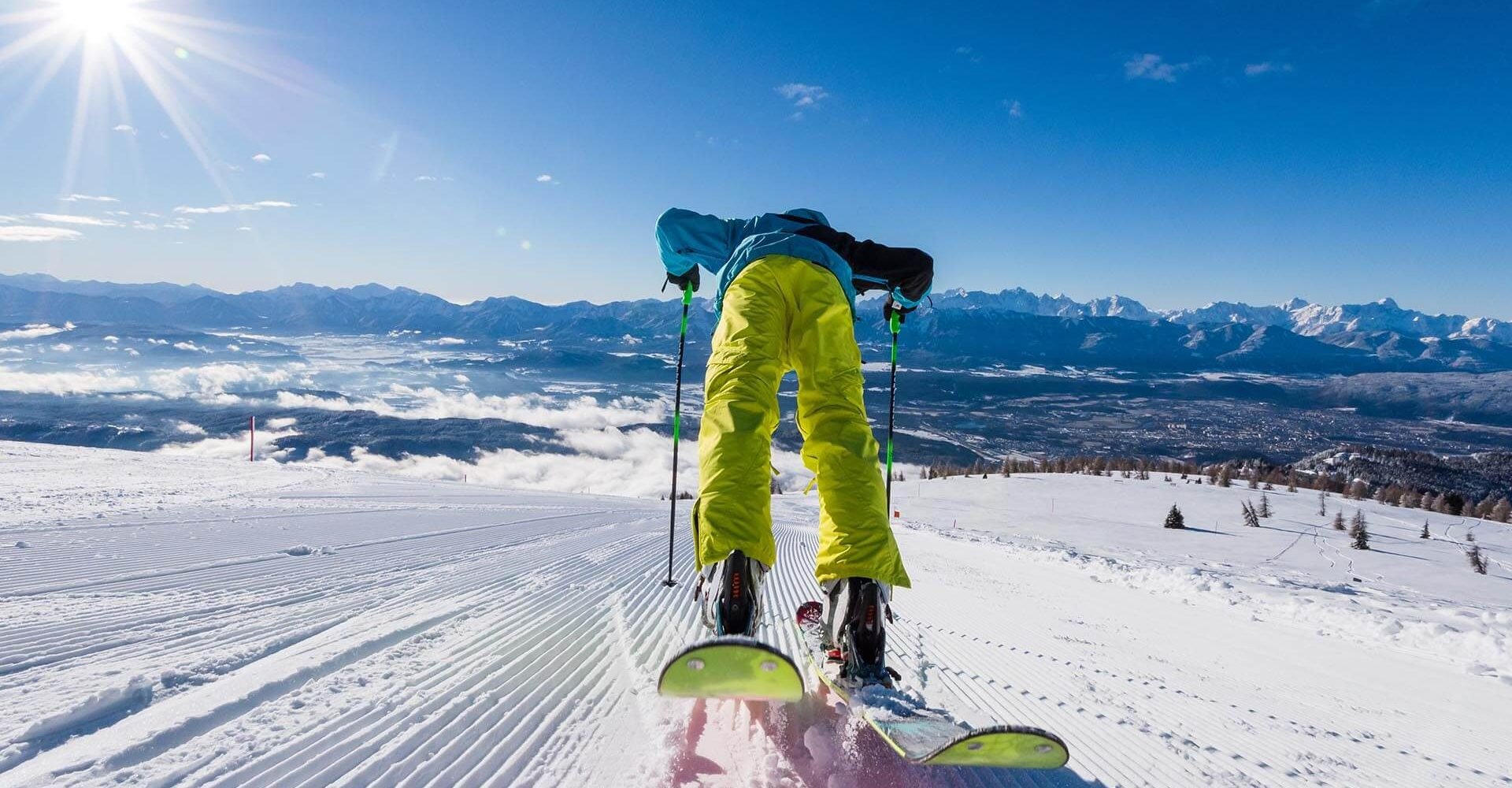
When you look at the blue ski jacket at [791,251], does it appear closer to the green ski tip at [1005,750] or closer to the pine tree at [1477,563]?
the green ski tip at [1005,750]

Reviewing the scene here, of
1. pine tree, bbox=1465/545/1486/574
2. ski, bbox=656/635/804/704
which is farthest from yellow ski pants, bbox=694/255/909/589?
pine tree, bbox=1465/545/1486/574

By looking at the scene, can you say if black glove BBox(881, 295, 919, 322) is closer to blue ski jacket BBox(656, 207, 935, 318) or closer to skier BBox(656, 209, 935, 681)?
blue ski jacket BBox(656, 207, 935, 318)

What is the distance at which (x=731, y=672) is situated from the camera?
1.70 m

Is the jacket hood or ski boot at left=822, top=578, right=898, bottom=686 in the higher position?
the jacket hood

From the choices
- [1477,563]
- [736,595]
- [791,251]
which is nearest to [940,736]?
[736,595]

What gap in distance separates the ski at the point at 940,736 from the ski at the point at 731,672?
27cm

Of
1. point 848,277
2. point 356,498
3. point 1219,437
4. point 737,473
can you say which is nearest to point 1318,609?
point 848,277

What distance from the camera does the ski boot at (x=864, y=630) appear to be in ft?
6.64

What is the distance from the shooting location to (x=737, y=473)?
206cm

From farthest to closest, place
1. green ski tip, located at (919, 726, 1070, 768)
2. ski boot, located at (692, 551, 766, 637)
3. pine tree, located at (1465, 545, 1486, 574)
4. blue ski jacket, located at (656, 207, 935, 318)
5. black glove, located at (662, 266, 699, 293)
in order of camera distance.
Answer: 1. pine tree, located at (1465, 545, 1486, 574)
2. black glove, located at (662, 266, 699, 293)
3. blue ski jacket, located at (656, 207, 935, 318)
4. ski boot, located at (692, 551, 766, 637)
5. green ski tip, located at (919, 726, 1070, 768)

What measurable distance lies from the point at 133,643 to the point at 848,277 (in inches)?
122

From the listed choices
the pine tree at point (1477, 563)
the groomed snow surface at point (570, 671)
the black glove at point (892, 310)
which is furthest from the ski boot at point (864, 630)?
the pine tree at point (1477, 563)

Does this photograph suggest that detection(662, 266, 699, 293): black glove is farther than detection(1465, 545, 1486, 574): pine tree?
No

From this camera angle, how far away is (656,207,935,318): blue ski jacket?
8.83 feet
